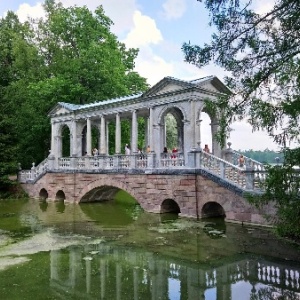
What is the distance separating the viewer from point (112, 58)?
26.8 metres

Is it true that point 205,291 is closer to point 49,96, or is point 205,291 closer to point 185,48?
point 185,48

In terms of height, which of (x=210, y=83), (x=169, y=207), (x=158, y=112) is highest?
(x=210, y=83)

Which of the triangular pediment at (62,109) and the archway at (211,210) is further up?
the triangular pediment at (62,109)

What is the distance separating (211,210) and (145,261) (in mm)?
6274

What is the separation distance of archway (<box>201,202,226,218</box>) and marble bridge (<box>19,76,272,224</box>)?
0.13 ft

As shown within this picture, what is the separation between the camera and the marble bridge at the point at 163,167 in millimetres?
13242

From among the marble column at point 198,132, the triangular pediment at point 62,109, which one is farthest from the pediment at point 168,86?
the triangular pediment at point 62,109

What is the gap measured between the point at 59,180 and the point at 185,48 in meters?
16.2

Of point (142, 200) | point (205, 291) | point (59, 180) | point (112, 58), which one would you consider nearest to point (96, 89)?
point (112, 58)

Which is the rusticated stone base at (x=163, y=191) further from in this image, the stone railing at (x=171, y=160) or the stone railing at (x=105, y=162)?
the stone railing at (x=171, y=160)

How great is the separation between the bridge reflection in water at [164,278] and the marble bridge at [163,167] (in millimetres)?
4468

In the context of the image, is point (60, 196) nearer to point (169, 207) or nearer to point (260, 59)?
point (169, 207)

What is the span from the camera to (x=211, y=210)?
1457 cm

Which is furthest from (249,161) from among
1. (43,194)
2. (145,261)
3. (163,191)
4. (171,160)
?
(43,194)
